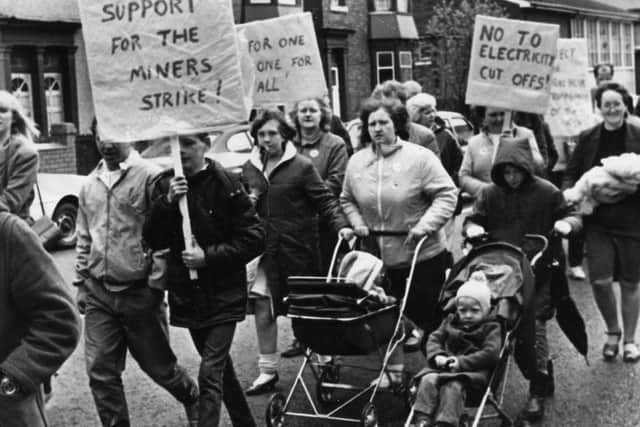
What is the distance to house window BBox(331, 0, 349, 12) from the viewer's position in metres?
41.6

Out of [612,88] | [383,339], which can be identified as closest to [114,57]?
[383,339]

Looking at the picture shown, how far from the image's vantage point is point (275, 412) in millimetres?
7168

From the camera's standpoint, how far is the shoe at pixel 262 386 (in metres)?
8.27

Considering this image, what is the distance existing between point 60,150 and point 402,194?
63.1 feet

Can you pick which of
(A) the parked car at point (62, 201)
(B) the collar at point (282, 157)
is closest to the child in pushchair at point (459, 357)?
(B) the collar at point (282, 157)

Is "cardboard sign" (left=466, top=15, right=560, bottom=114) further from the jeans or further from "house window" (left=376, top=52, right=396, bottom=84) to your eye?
"house window" (left=376, top=52, right=396, bottom=84)

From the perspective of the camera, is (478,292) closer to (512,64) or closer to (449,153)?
(512,64)

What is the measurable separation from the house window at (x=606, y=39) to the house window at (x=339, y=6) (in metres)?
19.6

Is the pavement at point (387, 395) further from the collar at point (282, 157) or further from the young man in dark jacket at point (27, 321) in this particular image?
the young man in dark jacket at point (27, 321)

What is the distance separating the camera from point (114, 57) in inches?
258

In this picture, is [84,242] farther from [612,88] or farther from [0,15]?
[0,15]

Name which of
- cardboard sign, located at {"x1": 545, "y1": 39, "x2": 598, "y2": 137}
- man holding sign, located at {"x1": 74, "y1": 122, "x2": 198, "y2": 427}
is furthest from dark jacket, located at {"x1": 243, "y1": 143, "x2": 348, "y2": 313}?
cardboard sign, located at {"x1": 545, "y1": 39, "x2": 598, "y2": 137}

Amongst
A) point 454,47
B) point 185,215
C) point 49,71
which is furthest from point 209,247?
point 454,47

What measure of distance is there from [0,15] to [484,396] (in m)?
22.6
